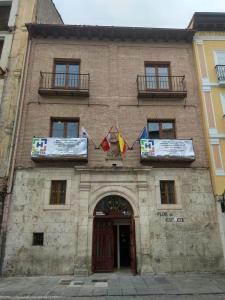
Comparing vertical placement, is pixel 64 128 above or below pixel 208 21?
below

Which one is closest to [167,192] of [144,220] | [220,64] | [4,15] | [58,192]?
[144,220]

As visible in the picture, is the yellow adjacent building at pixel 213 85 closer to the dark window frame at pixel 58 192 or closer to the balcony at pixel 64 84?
the balcony at pixel 64 84

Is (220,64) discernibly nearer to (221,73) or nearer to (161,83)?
(221,73)

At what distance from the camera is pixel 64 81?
1350cm

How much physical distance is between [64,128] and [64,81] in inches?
106

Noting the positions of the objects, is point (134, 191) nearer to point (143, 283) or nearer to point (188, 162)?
point (188, 162)

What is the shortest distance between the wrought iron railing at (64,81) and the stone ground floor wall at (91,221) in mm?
4489

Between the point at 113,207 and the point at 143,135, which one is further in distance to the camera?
the point at 143,135

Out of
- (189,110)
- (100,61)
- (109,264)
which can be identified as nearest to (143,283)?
(109,264)

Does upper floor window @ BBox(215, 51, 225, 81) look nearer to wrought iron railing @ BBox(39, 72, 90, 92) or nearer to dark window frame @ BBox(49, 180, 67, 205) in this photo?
wrought iron railing @ BBox(39, 72, 90, 92)

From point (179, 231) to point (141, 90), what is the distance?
7.30m

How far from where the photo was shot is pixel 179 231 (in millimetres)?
11117

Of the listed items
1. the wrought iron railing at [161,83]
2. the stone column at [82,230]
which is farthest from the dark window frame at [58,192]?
the wrought iron railing at [161,83]

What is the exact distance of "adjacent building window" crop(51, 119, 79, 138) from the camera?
1264cm
